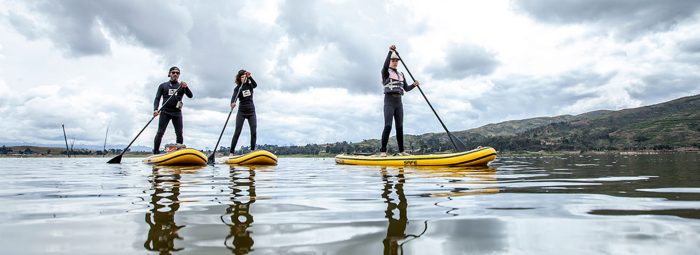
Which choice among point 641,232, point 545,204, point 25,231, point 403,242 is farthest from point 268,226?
point 545,204

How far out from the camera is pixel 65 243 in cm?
216

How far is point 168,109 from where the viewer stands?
14562 mm

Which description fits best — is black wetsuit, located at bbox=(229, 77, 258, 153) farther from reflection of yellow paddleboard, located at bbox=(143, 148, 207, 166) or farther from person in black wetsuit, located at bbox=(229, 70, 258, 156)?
reflection of yellow paddleboard, located at bbox=(143, 148, 207, 166)

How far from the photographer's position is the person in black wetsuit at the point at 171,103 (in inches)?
571

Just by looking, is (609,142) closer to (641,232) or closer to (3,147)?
(641,232)

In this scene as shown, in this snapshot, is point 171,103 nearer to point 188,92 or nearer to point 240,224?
point 188,92

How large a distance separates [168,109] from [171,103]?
9.7 inches

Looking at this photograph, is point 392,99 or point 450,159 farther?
point 392,99

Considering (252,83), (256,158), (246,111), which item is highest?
(252,83)

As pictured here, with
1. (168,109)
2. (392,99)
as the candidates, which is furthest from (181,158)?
(392,99)

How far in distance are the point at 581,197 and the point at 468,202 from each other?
4.14ft

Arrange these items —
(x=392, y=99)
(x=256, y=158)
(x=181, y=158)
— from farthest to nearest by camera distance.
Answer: (x=256, y=158) < (x=392, y=99) < (x=181, y=158)

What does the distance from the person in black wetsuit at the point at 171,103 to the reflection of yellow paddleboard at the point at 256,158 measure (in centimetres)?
258

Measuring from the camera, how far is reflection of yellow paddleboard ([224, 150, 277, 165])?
44.8 ft
